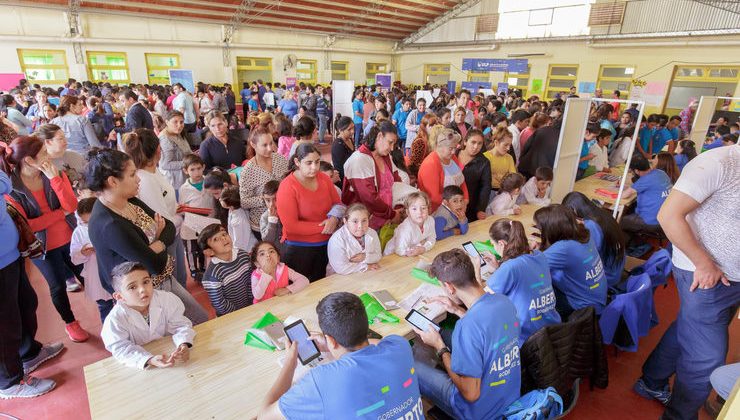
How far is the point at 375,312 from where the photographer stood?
207 centimetres

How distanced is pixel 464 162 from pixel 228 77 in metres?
13.6

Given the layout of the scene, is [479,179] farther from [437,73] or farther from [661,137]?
[437,73]

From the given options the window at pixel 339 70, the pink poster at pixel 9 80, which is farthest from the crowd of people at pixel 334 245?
the window at pixel 339 70

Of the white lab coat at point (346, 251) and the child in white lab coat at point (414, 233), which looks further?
the child in white lab coat at point (414, 233)

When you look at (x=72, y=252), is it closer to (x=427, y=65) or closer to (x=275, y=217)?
(x=275, y=217)

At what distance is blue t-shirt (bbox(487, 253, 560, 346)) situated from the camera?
1986mm

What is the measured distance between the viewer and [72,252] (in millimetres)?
2504

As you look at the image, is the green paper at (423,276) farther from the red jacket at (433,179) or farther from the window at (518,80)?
the window at (518,80)

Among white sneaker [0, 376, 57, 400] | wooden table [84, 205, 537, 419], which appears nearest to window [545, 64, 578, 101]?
wooden table [84, 205, 537, 419]

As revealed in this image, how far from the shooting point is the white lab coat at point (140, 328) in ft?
5.40

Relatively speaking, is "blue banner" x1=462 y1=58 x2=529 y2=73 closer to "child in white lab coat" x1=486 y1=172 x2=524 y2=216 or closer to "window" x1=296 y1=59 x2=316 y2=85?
"window" x1=296 y1=59 x2=316 y2=85

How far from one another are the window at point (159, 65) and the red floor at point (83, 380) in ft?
39.3

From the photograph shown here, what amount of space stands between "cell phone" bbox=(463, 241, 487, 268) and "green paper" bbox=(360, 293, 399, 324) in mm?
913

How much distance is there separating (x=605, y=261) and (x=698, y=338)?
2.93 ft
